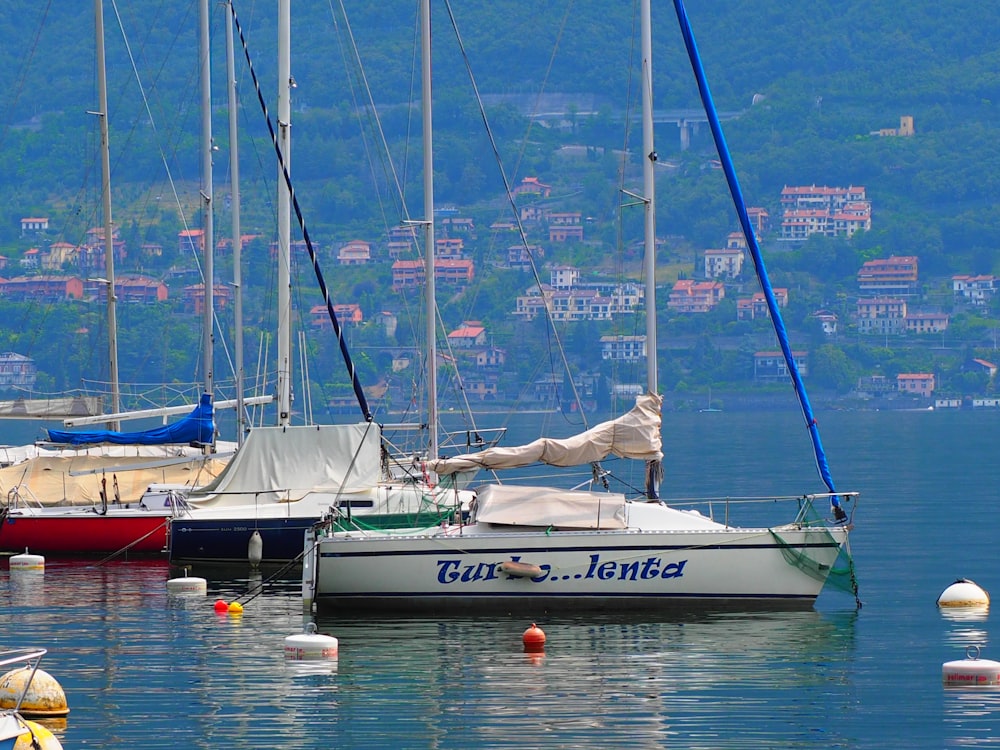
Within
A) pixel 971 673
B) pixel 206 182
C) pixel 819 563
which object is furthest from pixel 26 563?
pixel 971 673

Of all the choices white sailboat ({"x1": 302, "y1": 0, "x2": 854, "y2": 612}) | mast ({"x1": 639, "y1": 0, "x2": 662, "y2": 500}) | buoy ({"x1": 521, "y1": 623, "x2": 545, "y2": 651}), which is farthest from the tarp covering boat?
buoy ({"x1": 521, "y1": 623, "x2": 545, "y2": 651})

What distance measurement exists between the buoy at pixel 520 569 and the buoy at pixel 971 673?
671cm

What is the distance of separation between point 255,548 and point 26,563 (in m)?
5.32

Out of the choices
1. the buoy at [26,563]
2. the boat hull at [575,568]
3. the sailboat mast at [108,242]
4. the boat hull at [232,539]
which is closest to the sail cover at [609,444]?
the boat hull at [575,568]

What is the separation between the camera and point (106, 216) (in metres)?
51.0

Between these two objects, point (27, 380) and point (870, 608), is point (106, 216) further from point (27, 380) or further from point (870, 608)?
point (27, 380)

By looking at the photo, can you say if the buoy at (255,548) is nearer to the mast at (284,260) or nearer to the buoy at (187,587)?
the buoy at (187,587)

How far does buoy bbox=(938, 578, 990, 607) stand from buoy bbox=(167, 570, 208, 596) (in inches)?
491

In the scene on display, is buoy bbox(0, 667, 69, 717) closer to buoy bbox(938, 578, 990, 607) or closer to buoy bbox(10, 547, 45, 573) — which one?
buoy bbox(938, 578, 990, 607)

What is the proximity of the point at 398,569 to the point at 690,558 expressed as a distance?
14.2 feet

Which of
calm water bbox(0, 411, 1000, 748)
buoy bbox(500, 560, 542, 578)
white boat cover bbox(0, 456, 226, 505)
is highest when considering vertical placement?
white boat cover bbox(0, 456, 226, 505)

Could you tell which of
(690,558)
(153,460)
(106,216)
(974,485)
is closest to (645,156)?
(690,558)

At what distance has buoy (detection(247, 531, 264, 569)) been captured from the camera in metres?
36.8

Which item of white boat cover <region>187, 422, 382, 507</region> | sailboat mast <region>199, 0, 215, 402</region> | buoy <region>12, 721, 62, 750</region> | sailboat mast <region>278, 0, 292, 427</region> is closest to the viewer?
buoy <region>12, 721, 62, 750</region>
